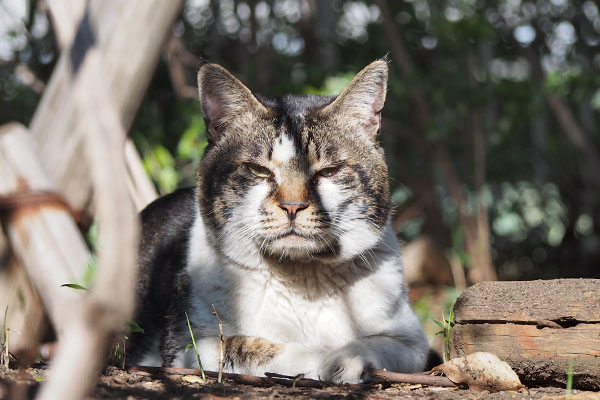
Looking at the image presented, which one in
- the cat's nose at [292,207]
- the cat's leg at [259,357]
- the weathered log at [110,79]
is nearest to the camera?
the cat's leg at [259,357]

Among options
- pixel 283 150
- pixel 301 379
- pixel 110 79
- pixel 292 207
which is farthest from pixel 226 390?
pixel 110 79

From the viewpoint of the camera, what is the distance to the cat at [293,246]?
104 inches

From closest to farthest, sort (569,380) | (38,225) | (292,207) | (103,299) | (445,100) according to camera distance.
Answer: (103,299) → (569,380) → (292,207) → (38,225) → (445,100)

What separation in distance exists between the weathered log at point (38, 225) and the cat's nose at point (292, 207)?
3.27ft

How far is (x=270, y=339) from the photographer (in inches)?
106

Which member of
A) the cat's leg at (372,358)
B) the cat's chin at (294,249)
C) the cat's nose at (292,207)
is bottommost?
the cat's leg at (372,358)

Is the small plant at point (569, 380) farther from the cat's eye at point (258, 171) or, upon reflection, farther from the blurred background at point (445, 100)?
the blurred background at point (445, 100)

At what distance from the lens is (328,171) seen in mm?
2865

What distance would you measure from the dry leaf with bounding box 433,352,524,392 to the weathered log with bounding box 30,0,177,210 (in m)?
2.10

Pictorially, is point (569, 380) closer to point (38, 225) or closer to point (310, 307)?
point (310, 307)

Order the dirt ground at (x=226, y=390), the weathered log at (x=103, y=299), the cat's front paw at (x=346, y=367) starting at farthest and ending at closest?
the cat's front paw at (x=346, y=367) < the dirt ground at (x=226, y=390) < the weathered log at (x=103, y=299)

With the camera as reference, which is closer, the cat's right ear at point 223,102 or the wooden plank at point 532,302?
the wooden plank at point 532,302

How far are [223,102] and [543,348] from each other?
1.77m

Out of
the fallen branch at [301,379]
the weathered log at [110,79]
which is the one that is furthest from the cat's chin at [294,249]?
the weathered log at [110,79]
